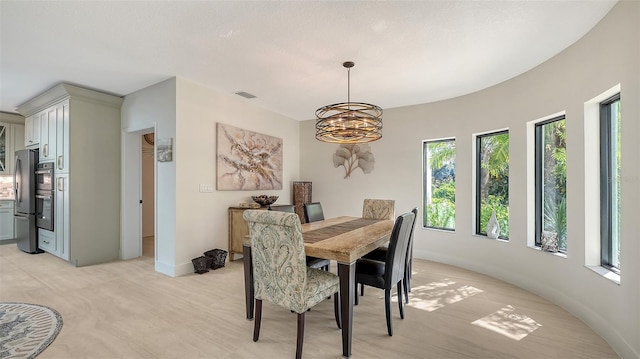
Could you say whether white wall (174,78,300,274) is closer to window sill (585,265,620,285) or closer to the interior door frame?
the interior door frame

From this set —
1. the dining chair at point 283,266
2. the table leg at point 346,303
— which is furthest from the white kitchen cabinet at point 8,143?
the table leg at point 346,303

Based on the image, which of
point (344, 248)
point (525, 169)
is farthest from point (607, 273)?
point (344, 248)

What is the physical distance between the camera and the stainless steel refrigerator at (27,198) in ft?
15.5

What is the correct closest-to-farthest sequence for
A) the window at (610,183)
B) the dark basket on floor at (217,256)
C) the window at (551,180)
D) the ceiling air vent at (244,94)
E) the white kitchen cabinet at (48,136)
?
the window at (610,183) → the window at (551,180) → the dark basket on floor at (217,256) → the ceiling air vent at (244,94) → the white kitchen cabinet at (48,136)

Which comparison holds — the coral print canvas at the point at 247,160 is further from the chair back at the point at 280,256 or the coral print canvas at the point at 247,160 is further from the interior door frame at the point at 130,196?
the chair back at the point at 280,256

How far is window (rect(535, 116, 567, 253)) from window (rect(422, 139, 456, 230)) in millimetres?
1159

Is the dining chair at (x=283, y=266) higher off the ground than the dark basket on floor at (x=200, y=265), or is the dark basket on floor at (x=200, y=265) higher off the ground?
the dining chair at (x=283, y=266)

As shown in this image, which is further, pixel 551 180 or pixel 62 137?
pixel 62 137

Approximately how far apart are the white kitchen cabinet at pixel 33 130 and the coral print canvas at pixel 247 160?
3.13m

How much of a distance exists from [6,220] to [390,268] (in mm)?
7386

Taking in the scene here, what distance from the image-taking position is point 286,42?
2.68 meters

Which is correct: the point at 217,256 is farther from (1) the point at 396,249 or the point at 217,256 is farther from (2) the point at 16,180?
(2) the point at 16,180

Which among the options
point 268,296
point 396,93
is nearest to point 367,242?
point 268,296

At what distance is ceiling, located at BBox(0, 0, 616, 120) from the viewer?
2191mm
